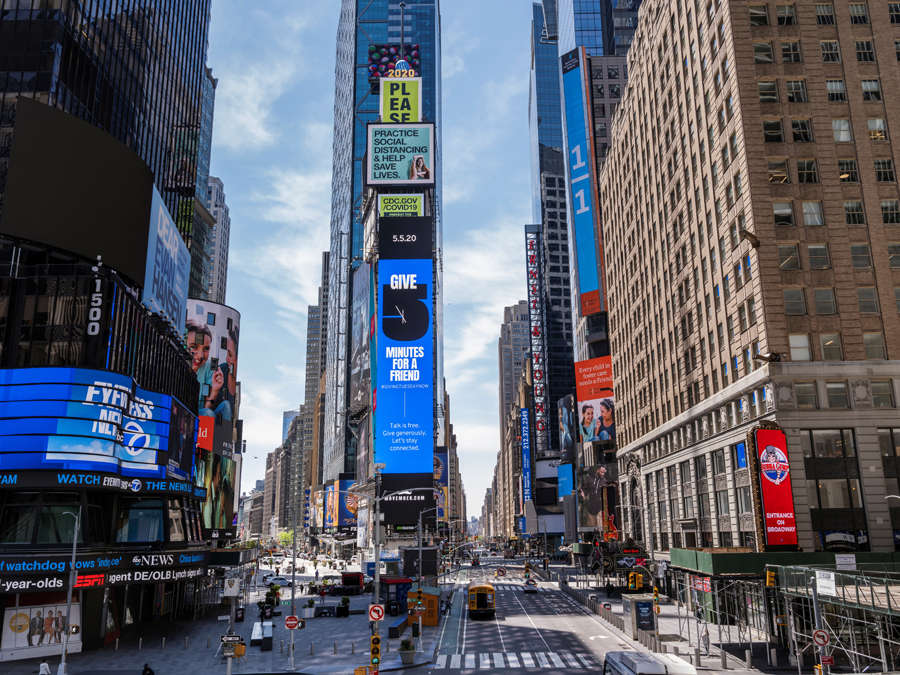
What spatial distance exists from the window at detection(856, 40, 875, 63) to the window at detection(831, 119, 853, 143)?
16.8ft

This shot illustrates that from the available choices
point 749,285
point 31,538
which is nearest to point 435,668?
point 31,538

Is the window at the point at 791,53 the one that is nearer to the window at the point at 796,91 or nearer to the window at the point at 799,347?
the window at the point at 796,91

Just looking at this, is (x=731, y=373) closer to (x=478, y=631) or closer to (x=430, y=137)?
(x=478, y=631)

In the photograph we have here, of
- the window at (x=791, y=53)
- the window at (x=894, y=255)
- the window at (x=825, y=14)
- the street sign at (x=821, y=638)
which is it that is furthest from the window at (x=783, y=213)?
the street sign at (x=821, y=638)

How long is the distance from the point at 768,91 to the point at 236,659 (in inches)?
2055

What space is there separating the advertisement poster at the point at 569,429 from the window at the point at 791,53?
108918mm

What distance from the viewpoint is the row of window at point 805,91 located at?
53156 millimetres

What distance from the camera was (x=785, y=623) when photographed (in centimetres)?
3975

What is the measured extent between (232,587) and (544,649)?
2714 cm

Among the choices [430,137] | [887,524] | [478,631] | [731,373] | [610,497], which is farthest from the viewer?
[430,137]

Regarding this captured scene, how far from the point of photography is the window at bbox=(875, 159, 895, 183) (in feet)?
170

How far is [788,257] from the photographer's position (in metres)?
50.9

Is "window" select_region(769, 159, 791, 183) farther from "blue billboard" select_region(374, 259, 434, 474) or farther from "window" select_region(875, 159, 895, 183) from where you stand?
"blue billboard" select_region(374, 259, 434, 474)

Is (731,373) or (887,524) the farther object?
(731,373)
